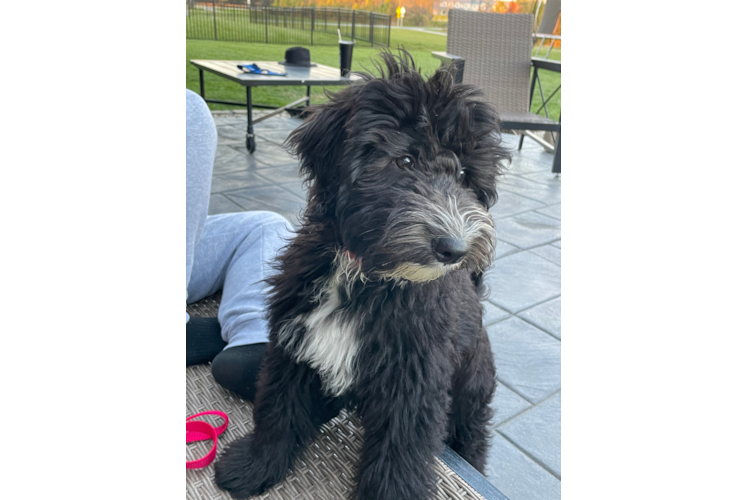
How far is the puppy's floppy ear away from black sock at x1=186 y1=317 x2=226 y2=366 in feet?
3.13

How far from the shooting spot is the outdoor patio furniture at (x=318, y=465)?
160 centimetres

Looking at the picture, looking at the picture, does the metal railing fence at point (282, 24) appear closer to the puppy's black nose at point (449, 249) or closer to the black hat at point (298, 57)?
the black hat at point (298, 57)

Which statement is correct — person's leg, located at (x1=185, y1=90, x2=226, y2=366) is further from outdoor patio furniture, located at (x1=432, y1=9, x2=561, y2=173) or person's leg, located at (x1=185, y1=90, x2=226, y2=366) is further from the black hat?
the black hat

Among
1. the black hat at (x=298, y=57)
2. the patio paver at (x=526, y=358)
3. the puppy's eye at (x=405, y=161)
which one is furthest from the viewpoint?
the black hat at (x=298, y=57)

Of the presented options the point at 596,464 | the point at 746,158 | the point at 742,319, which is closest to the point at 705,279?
the point at 742,319

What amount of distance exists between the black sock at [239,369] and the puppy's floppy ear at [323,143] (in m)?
0.71

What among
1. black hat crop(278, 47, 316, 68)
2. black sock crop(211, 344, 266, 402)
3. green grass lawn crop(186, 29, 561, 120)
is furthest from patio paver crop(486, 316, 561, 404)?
black hat crop(278, 47, 316, 68)

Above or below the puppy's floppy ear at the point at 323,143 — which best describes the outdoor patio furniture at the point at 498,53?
above

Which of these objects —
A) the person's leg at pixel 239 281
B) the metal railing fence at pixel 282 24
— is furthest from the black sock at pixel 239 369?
the metal railing fence at pixel 282 24

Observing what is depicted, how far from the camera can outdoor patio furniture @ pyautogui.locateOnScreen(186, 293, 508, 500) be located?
63.1 inches

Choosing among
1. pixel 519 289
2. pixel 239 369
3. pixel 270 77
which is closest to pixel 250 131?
pixel 270 77

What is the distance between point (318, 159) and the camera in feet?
4.85
